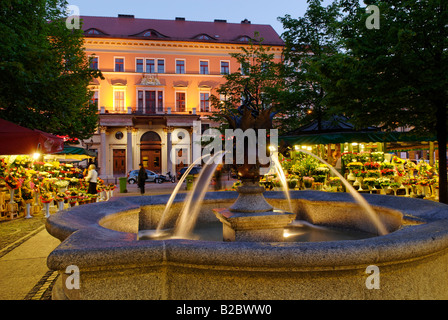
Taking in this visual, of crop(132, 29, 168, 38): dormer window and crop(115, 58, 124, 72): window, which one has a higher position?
crop(132, 29, 168, 38): dormer window

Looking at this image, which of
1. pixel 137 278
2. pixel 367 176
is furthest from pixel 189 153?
pixel 137 278

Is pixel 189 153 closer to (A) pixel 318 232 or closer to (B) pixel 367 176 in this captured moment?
(B) pixel 367 176

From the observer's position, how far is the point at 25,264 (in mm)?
4270

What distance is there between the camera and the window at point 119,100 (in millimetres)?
36938

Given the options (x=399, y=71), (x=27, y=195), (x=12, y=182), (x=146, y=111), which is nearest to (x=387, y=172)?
(x=399, y=71)

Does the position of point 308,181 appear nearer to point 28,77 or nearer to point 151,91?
point 28,77

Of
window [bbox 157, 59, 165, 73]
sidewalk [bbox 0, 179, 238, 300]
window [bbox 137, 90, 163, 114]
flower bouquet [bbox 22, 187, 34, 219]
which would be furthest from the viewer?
window [bbox 157, 59, 165, 73]

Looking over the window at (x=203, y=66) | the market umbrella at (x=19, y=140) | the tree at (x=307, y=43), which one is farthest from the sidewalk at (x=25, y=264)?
the window at (x=203, y=66)

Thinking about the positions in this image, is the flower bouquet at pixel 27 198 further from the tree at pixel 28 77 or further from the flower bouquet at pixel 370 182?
the flower bouquet at pixel 370 182

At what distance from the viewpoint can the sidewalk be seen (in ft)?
10.7

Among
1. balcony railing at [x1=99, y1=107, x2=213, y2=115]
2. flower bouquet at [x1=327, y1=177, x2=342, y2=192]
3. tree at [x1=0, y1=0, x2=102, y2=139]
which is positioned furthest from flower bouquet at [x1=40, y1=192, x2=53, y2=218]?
balcony railing at [x1=99, y1=107, x2=213, y2=115]

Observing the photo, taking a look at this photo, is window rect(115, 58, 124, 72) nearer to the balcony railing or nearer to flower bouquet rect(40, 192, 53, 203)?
the balcony railing

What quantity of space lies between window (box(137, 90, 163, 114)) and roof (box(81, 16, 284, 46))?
263 inches

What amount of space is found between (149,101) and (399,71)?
33.6 metres
